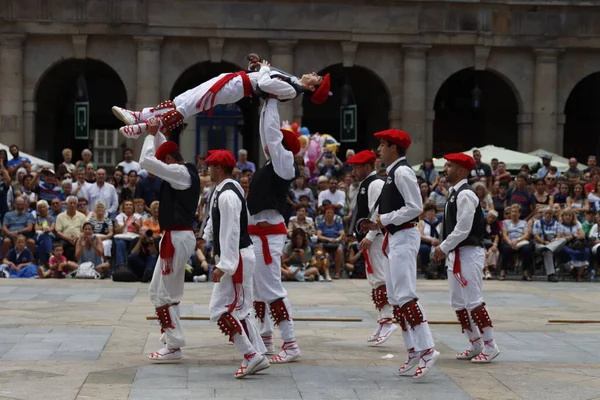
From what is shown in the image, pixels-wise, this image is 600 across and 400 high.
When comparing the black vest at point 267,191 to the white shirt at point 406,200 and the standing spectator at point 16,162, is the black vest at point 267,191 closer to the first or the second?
the white shirt at point 406,200

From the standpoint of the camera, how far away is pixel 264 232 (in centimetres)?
1152

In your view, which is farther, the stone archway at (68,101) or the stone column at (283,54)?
the stone archway at (68,101)

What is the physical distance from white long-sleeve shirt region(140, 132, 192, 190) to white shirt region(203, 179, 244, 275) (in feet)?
1.97

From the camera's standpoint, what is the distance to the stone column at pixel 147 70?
34.2m

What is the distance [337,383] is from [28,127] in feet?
85.0

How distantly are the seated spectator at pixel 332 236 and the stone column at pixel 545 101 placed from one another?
48.3ft

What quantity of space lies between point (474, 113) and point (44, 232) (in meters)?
22.1

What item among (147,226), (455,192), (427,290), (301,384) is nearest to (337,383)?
(301,384)

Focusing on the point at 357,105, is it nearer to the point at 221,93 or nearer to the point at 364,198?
the point at 364,198

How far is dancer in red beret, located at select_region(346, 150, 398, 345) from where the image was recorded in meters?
12.7

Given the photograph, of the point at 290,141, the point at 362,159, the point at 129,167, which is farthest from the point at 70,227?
the point at 290,141

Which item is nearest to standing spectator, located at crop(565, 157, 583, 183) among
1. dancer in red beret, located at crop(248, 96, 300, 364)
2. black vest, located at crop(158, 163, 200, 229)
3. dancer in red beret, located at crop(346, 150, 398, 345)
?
dancer in red beret, located at crop(346, 150, 398, 345)

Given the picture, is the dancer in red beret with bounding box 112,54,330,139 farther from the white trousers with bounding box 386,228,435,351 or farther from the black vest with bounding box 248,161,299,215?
the white trousers with bounding box 386,228,435,351

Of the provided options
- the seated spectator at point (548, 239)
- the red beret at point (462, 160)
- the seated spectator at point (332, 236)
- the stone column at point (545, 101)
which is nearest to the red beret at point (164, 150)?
the red beret at point (462, 160)
